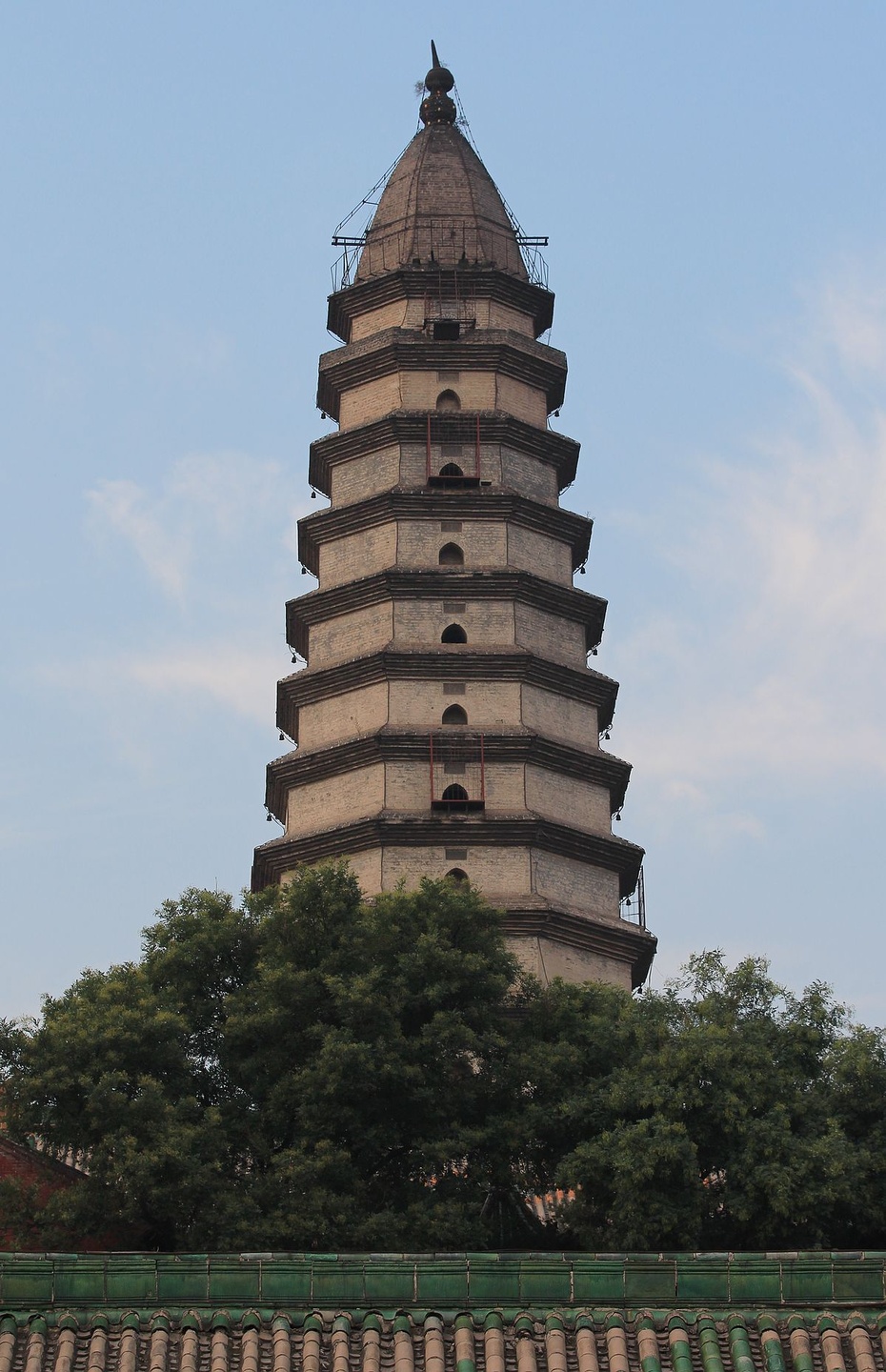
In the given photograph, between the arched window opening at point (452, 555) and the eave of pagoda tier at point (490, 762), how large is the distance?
352 centimetres

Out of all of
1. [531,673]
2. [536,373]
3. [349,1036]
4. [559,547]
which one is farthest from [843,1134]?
[536,373]

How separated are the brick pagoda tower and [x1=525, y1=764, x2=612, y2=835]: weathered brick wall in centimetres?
4

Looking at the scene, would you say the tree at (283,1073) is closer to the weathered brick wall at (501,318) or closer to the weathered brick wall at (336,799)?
the weathered brick wall at (336,799)

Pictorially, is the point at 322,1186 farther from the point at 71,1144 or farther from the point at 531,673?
the point at 531,673

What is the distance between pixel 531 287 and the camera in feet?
138

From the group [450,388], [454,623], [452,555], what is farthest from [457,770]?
[450,388]

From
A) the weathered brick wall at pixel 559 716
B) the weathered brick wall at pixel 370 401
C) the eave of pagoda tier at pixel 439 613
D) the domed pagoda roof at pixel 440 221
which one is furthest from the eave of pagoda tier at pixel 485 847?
the domed pagoda roof at pixel 440 221

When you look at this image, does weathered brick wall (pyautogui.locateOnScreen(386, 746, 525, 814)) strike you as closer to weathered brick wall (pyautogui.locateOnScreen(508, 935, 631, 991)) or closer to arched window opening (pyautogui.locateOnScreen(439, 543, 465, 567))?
weathered brick wall (pyautogui.locateOnScreen(508, 935, 631, 991))

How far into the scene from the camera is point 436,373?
40.5 m

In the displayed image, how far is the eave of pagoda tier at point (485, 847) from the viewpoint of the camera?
3481cm

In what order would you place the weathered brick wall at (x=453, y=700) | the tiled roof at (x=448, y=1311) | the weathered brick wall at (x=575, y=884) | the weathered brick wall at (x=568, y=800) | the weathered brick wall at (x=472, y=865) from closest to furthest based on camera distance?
the tiled roof at (x=448, y=1311) → the weathered brick wall at (x=472, y=865) → the weathered brick wall at (x=575, y=884) → the weathered brick wall at (x=568, y=800) → the weathered brick wall at (x=453, y=700)

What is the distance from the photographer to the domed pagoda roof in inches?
1670

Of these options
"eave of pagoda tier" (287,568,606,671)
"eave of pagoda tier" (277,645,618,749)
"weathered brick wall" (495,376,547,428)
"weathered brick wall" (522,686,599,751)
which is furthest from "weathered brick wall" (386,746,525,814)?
"weathered brick wall" (495,376,547,428)

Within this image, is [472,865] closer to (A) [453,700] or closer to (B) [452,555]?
(A) [453,700]
